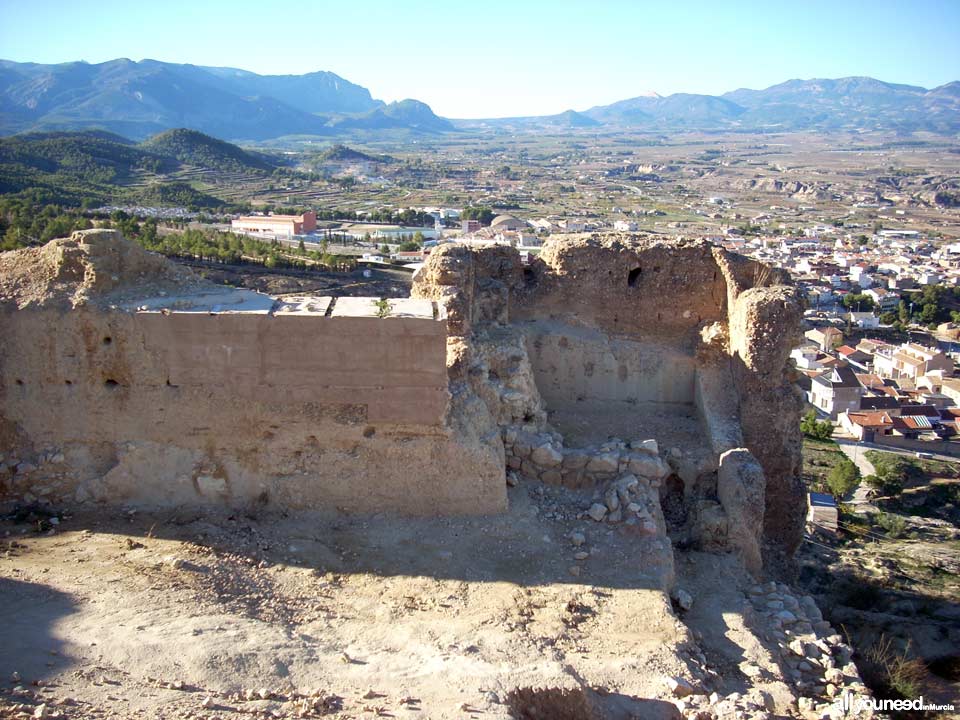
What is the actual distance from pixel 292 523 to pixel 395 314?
2.67 meters

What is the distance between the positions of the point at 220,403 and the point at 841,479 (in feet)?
70.6

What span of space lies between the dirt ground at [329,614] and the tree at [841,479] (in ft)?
59.5

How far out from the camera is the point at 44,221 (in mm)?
A: 32531

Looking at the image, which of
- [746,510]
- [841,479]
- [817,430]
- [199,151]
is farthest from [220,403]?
[199,151]

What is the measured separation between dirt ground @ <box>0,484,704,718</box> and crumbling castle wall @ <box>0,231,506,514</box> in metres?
0.38

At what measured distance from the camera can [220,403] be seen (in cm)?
927

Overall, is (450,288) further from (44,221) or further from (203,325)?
(44,221)

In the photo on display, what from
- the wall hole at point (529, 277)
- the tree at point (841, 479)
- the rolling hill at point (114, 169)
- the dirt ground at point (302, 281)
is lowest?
the tree at point (841, 479)

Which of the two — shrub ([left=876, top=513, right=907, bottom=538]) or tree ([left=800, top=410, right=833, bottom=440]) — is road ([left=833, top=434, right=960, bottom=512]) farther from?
shrub ([left=876, top=513, right=907, bottom=538])

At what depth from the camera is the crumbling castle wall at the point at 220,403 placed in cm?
911

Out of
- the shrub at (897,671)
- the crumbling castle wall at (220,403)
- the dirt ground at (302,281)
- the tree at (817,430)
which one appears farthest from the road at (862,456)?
the crumbling castle wall at (220,403)

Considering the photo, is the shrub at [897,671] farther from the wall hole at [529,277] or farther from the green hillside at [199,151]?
the green hillside at [199,151]

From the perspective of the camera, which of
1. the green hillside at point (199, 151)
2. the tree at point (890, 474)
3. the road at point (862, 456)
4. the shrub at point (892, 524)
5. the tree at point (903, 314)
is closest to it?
the shrub at point (892, 524)

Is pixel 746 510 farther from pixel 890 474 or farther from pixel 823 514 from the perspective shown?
pixel 890 474
